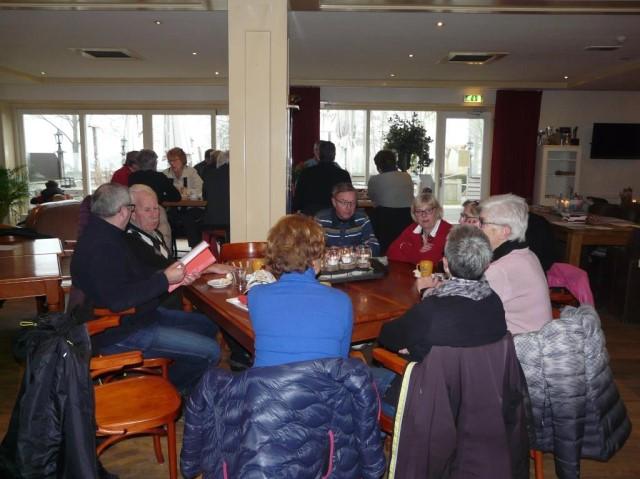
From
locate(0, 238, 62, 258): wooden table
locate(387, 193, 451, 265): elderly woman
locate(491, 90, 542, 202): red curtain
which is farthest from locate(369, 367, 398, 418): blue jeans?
locate(491, 90, 542, 202): red curtain

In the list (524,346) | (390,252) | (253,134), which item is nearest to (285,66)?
(253,134)

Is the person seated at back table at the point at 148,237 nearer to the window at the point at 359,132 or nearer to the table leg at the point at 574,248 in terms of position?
the table leg at the point at 574,248

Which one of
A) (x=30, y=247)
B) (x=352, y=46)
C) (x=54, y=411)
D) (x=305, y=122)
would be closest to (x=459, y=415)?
(x=54, y=411)

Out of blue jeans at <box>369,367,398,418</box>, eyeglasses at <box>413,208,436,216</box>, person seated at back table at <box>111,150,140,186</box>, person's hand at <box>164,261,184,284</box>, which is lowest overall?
blue jeans at <box>369,367,398,418</box>

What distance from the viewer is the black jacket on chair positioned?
Result: 1894 millimetres

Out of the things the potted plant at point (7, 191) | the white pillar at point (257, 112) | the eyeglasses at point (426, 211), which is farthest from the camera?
the potted plant at point (7, 191)

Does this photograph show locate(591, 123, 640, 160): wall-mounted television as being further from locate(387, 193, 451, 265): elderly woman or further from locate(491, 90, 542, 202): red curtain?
locate(387, 193, 451, 265): elderly woman

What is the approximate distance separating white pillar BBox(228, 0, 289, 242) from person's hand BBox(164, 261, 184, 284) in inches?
74.0

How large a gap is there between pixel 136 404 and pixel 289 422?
0.94m

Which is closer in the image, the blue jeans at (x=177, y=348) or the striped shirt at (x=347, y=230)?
the blue jeans at (x=177, y=348)

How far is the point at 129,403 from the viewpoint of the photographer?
227 centimetres

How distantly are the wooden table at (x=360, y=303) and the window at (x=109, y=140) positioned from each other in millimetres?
8038

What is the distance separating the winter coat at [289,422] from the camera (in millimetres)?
1597

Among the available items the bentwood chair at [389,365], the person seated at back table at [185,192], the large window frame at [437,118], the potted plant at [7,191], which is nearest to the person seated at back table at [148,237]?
the bentwood chair at [389,365]
